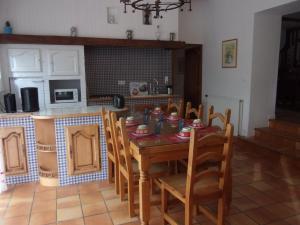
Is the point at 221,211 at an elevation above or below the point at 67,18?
below

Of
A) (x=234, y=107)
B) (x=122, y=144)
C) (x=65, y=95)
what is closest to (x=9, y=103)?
(x=65, y=95)

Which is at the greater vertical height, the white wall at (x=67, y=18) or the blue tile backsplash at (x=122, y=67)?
the white wall at (x=67, y=18)

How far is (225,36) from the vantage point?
16.5ft

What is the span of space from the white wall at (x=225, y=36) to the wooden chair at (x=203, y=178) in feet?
9.34

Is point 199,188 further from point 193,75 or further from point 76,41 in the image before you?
point 193,75

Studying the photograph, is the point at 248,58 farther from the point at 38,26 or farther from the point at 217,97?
the point at 38,26

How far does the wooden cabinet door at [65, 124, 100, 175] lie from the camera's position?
9.28 feet

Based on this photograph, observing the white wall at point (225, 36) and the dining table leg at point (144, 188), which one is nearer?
the dining table leg at point (144, 188)

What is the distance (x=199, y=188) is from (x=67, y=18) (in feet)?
12.1

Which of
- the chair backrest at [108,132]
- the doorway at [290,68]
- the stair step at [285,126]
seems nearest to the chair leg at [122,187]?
the chair backrest at [108,132]

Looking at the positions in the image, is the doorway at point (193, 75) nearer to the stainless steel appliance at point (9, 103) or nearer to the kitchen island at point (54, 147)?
the kitchen island at point (54, 147)

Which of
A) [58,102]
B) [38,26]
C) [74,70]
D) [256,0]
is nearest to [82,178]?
[58,102]

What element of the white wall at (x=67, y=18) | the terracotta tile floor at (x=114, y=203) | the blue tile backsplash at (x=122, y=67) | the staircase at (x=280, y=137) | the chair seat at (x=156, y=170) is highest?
the white wall at (x=67, y=18)

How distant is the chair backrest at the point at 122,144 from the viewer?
206 cm
